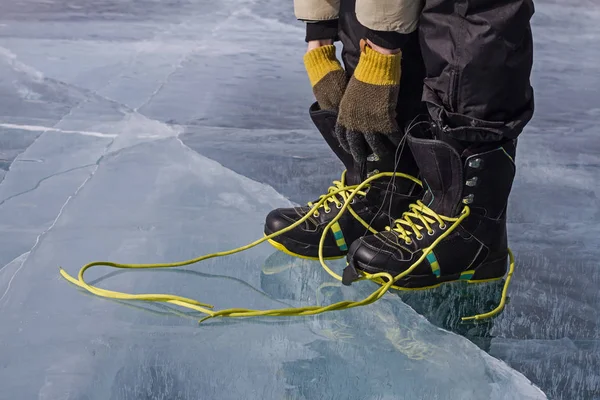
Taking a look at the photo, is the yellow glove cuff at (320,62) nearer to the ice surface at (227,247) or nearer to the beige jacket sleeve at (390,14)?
the beige jacket sleeve at (390,14)

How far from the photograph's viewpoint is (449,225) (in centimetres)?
126

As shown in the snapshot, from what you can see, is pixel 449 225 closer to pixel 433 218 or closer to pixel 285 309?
pixel 433 218

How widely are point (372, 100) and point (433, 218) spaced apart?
8.5 inches

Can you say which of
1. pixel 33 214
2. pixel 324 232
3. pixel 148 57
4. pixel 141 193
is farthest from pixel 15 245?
pixel 148 57

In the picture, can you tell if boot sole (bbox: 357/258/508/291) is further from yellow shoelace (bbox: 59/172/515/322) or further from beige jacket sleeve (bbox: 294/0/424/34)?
beige jacket sleeve (bbox: 294/0/424/34)

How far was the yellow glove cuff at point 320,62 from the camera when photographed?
137 centimetres

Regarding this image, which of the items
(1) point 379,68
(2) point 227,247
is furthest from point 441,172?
(2) point 227,247

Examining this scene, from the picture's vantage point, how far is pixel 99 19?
3525 mm

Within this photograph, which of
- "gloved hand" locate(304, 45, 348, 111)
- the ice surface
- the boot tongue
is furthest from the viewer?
"gloved hand" locate(304, 45, 348, 111)

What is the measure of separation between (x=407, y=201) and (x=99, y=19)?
251cm

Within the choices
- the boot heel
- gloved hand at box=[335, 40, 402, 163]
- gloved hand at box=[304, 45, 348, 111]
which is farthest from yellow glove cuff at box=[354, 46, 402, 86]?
the boot heel

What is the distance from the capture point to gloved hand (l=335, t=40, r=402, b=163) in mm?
1235

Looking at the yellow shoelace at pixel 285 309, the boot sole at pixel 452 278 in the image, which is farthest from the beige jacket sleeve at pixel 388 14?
the boot sole at pixel 452 278

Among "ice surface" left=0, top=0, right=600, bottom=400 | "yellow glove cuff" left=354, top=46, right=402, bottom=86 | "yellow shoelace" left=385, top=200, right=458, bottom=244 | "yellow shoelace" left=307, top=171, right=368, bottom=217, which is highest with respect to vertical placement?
"yellow glove cuff" left=354, top=46, right=402, bottom=86
